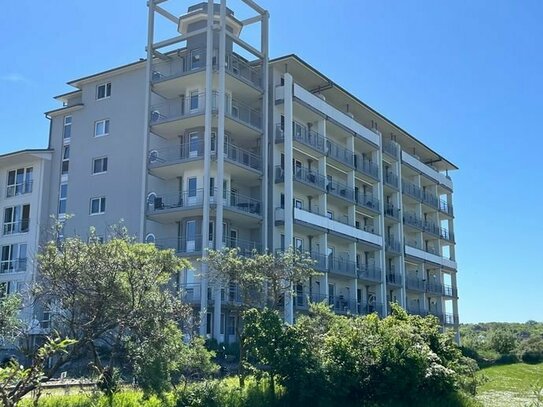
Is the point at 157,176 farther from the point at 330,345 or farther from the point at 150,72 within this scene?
the point at 330,345

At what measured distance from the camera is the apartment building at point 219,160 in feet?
127

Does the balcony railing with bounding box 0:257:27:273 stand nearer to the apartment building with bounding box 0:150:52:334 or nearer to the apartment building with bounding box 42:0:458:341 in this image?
the apartment building with bounding box 0:150:52:334

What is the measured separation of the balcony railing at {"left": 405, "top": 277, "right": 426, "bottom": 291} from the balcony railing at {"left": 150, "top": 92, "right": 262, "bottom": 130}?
79.8ft

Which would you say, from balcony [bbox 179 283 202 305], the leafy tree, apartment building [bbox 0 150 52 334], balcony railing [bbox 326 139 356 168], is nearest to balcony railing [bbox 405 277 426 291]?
balcony railing [bbox 326 139 356 168]

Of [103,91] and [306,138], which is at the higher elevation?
[103,91]

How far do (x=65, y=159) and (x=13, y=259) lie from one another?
26.9ft

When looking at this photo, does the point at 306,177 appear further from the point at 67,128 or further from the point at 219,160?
the point at 67,128

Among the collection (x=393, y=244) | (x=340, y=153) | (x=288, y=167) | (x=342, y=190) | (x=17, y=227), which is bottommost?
(x=17, y=227)

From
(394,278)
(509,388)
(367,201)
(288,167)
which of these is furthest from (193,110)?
(394,278)

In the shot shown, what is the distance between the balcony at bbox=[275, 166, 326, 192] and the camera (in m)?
42.0

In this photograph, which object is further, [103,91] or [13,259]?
[13,259]

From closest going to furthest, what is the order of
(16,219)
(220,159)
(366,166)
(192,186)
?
(220,159)
(192,186)
(16,219)
(366,166)

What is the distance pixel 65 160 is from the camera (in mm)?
46594

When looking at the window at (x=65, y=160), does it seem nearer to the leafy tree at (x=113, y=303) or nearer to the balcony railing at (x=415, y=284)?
the balcony railing at (x=415, y=284)
